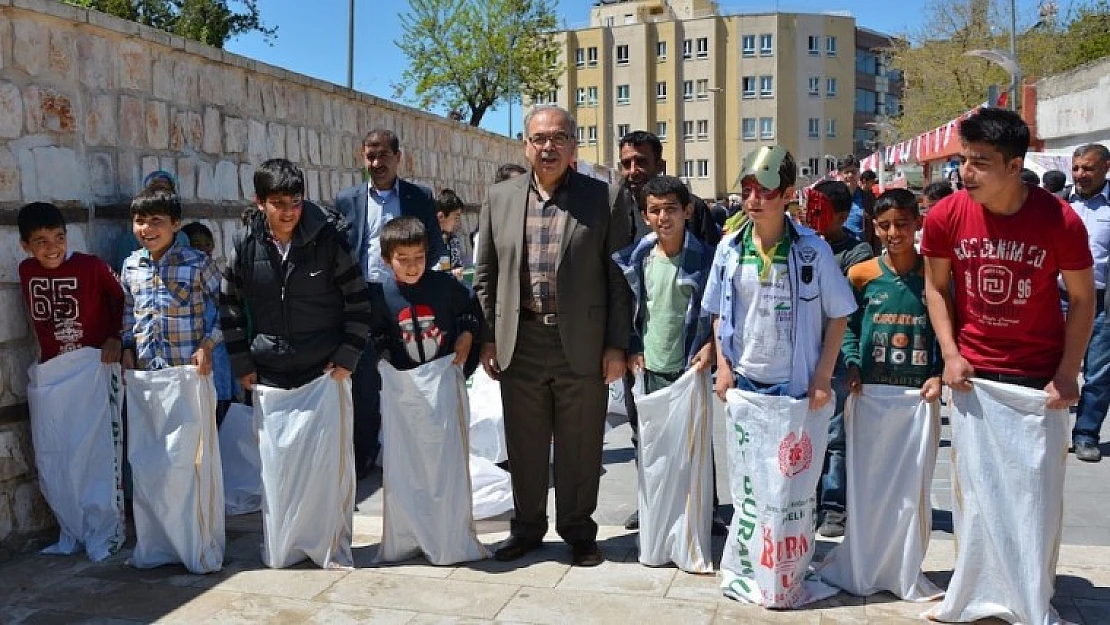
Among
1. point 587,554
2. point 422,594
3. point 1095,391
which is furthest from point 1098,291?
point 422,594

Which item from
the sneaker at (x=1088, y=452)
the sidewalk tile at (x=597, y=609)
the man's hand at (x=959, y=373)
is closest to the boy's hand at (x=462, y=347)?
the sidewalk tile at (x=597, y=609)

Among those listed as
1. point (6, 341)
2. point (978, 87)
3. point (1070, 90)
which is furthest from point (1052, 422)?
point (978, 87)

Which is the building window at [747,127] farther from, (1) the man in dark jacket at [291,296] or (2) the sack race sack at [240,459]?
(1) the man in dark jacket at [291,296]

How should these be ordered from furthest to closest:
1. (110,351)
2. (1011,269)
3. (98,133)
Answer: (98,133) < (110,351) < (1011,269)

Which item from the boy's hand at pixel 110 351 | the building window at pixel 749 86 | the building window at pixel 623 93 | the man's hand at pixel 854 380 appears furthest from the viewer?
the building window at pixel 623 93

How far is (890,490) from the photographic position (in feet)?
13.2

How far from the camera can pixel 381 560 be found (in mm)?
4539

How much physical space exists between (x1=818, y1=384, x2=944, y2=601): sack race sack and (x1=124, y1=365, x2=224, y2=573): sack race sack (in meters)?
2.80

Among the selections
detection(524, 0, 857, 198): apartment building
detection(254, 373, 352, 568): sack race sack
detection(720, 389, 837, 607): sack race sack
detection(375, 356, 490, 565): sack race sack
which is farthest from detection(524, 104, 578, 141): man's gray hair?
detection(524, 0, 857, 198): apartment building

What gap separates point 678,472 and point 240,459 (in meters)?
2.69

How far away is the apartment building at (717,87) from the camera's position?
60375 mm

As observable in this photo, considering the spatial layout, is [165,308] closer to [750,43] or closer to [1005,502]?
[1005,502]

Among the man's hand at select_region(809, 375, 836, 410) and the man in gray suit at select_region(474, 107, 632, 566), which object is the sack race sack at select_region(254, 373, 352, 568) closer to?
the man in gray suit at select_region(474, 107, 632, 566)

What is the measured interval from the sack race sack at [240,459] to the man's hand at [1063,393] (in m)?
4.01
